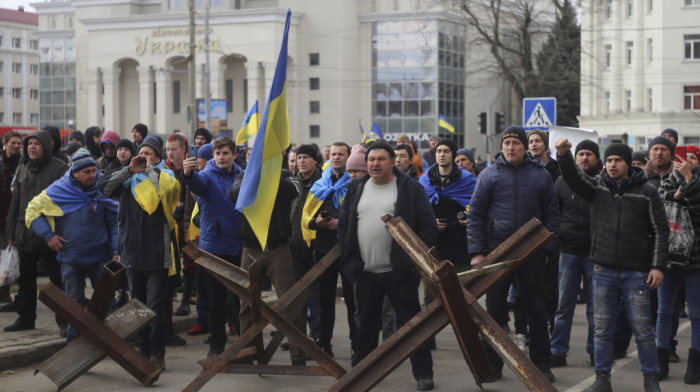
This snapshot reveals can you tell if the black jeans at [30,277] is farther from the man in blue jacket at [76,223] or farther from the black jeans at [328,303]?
the black jeans at [328,303]

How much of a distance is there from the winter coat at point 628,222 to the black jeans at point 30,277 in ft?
17.8

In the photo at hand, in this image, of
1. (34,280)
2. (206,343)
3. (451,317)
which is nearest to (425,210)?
(451,317)

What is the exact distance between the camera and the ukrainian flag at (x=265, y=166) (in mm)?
7609

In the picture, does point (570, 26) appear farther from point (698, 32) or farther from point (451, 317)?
point (451, 317)

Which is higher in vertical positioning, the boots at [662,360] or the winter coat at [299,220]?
the winter coat at [299,220]

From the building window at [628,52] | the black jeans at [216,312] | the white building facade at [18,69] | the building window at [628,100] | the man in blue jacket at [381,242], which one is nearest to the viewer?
the man in blue jacket at [381,242]

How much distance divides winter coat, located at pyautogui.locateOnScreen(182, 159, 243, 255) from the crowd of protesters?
13 mm

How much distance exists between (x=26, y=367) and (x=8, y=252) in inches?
75.1

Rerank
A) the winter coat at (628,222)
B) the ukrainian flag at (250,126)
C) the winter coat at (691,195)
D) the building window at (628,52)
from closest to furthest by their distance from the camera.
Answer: the winter coat at (628,222)
the winter coat at (691,195)
the ukrainian flag at (250,126)
the building window at (628,52)

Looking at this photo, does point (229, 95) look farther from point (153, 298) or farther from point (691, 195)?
point (691, 195)

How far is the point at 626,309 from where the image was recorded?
26.2 ft

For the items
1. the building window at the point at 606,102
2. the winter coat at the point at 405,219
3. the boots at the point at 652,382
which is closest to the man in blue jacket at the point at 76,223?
the winter coat at the point at 405,219

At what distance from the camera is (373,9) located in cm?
7800

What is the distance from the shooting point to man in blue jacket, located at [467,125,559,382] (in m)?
8.48
